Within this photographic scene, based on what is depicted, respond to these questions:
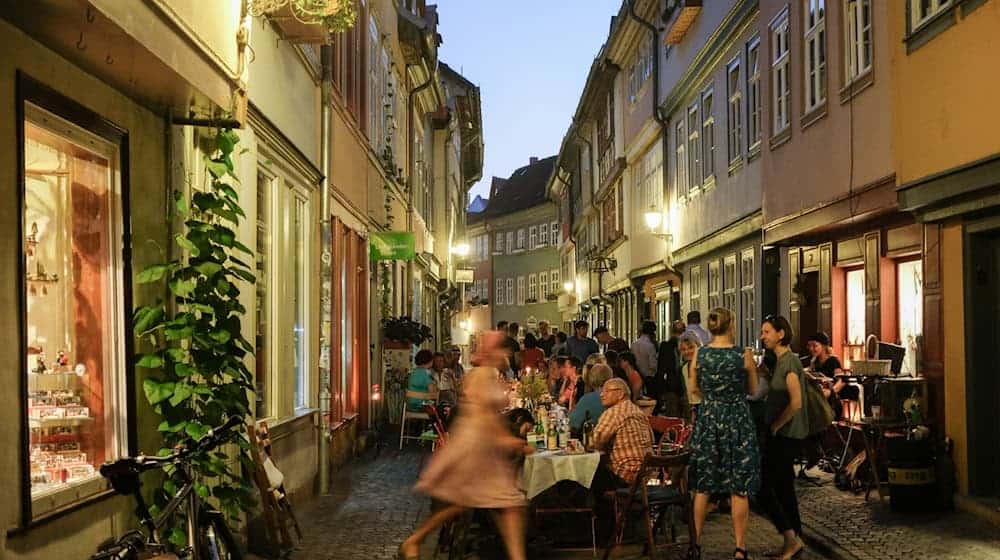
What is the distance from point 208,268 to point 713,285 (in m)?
16.3

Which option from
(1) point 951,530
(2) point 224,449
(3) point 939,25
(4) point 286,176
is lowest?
(1) point 951,530

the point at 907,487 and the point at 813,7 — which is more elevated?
the point at 813,7

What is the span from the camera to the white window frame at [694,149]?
2353 centimetres

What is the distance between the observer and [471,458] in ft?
24.7

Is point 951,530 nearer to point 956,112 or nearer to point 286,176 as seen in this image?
point 956,112

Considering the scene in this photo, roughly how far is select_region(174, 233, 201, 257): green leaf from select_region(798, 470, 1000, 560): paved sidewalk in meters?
5.18

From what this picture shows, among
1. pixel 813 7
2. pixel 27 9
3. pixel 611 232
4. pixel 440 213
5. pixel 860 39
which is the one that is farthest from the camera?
pixel 440 213

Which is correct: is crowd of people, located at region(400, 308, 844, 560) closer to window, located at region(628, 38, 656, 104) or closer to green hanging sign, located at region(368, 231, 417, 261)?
green hanging sign, located at region(368, 231, 417, 261)

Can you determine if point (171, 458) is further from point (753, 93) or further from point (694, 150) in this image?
point (694, 150)

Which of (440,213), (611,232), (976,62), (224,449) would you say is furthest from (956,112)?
(440,213)

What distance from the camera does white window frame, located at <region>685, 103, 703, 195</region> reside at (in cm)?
2353

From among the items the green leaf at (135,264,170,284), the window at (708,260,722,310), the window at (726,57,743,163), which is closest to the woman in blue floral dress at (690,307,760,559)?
the green leaf at (135,264,170,284)

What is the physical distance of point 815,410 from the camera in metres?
9.78

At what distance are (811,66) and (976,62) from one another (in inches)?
219
